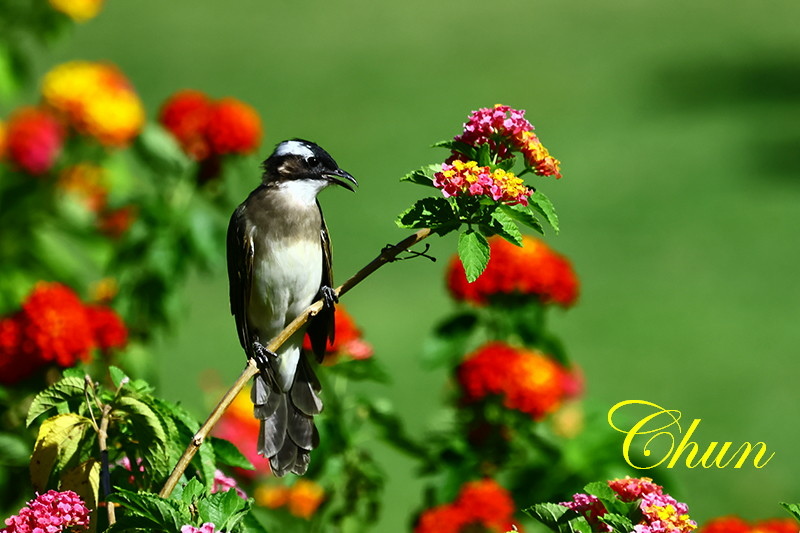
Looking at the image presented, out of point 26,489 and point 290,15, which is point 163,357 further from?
point 290,15

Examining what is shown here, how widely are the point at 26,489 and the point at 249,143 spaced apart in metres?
1.48

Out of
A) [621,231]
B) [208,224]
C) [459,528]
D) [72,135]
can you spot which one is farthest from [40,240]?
[621,231]

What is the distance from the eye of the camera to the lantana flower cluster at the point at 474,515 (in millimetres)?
2775

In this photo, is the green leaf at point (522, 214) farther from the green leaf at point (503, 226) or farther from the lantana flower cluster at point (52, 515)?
the lantana flower cluster at point (52, 515)

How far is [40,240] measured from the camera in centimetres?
440

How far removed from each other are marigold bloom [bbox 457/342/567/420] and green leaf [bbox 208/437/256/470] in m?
1.12

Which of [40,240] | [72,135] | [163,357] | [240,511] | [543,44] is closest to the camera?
[240,511]

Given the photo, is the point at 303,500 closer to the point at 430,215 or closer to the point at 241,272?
the point at 241,272

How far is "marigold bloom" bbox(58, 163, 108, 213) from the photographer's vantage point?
480 centimetres

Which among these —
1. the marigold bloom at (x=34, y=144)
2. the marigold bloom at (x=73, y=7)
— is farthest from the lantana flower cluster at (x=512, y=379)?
the marigold bloom at (x=73, y=7)

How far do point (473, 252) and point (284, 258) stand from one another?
3.99 ft

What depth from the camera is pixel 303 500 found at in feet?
11.0

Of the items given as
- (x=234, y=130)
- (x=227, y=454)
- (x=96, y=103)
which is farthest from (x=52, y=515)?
(x=96, y=103)

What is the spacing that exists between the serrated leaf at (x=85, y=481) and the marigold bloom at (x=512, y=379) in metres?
1.50
